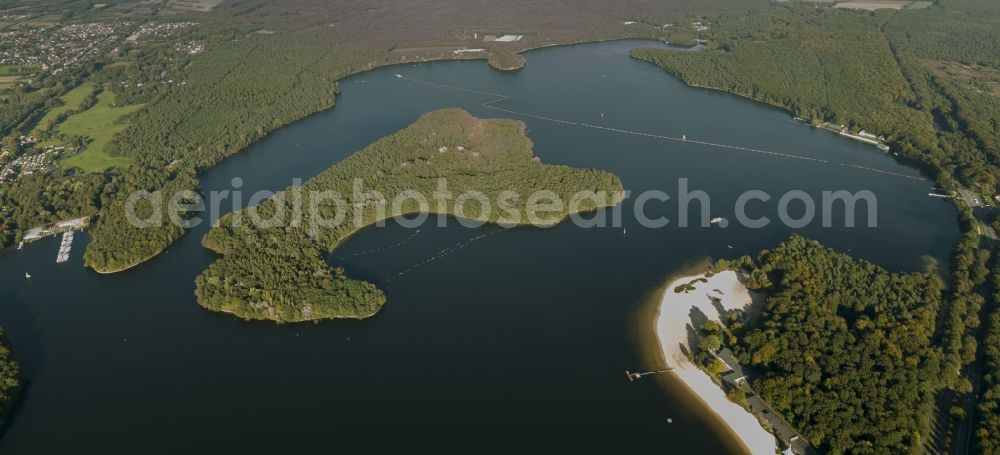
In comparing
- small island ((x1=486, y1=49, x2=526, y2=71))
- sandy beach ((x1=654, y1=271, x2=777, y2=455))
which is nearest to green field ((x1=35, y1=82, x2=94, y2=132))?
small island ((x1=486, y1=49, x2=526, y2=71))

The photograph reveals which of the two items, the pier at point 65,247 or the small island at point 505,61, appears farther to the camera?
the small island at point 505,61

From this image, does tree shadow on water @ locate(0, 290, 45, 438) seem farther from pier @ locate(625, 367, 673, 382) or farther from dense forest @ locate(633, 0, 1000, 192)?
dense forest @ locate(633, 0, 1000, 192)

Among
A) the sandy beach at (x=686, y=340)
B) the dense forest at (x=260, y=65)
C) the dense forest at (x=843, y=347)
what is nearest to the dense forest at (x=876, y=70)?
the dense forest at (x=260, y=65)

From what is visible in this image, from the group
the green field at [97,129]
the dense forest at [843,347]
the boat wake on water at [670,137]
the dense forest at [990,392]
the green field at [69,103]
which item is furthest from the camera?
the green field at [69,103]

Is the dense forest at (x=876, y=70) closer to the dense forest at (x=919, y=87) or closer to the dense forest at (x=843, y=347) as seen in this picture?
the dense forest at (x=919, y=87)

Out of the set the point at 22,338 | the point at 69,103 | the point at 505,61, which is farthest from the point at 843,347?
the point at 69,103
